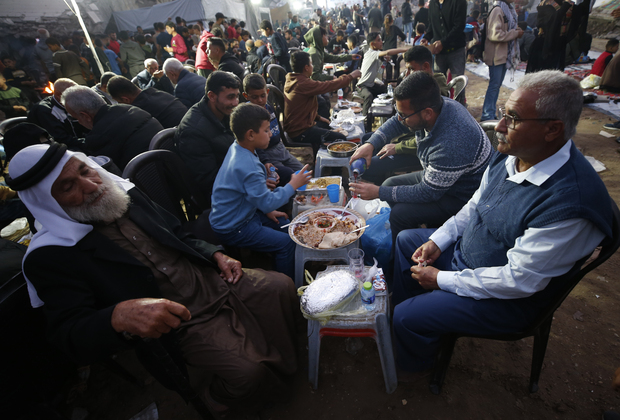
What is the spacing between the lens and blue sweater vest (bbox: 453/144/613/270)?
1.49 m

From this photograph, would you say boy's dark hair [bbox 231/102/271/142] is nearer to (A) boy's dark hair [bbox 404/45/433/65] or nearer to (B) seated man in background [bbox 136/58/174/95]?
(A) boy's dark hair [bbox 404/45/433/65]

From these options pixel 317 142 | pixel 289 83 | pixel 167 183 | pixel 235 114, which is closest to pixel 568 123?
pixel 235 114

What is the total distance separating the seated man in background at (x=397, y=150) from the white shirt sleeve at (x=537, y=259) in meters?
2.41

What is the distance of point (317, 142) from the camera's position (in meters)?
5.36

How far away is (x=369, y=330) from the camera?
7.03ft

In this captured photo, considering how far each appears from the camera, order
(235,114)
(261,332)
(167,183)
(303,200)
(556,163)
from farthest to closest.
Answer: (303,200) → (167,183) → (235,114) → (261,332) → (556,163)

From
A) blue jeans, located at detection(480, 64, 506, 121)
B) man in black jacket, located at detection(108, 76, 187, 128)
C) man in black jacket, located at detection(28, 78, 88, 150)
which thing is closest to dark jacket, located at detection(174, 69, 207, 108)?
man in black jacket, located at detection(108, 76, 187, 128)

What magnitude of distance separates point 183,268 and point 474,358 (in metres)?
2.57

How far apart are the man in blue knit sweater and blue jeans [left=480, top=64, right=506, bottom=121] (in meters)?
4.65

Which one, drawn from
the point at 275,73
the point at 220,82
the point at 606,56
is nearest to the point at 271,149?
the point at 220,82

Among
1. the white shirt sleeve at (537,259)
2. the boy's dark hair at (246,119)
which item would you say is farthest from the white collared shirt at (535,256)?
the boy's dark hair at (246,119)

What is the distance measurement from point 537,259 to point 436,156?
1.35 m

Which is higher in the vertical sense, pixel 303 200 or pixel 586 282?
pixel 303 200

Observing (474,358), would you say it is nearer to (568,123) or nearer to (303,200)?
(568,123)
